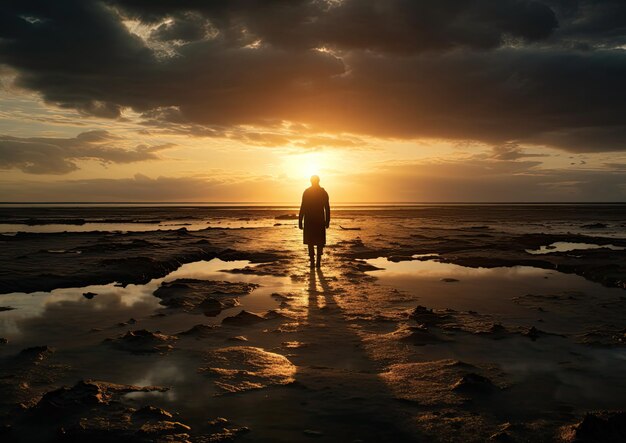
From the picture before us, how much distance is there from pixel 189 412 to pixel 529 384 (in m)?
3.95

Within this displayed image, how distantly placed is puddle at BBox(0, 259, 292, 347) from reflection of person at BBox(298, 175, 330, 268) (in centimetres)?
282

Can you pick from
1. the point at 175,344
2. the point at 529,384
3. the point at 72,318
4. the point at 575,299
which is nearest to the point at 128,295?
the point at 72,318

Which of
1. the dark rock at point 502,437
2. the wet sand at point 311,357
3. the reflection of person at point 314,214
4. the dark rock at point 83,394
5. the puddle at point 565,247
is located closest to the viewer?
the dark rock at point 502,437

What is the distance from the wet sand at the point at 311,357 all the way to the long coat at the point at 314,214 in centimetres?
→ 232

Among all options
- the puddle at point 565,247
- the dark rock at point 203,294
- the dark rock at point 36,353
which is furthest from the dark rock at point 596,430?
the puddle at point 565,247

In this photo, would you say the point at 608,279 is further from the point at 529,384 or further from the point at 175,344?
the point at 175,344

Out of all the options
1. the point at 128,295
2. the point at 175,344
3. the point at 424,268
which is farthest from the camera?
the point at 424,268

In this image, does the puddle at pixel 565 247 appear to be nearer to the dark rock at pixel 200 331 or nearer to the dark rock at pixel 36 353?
the dark rock at pixel 200 331

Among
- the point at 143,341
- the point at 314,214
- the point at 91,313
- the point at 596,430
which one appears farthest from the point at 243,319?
the point at 314,214

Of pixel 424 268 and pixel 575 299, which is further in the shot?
pixel 424 268

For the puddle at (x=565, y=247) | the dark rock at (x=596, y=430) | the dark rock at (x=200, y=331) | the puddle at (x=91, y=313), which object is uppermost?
the puddle at (x=565, y=247)

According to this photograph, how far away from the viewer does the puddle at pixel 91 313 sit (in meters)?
8.12

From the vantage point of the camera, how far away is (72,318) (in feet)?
30.5

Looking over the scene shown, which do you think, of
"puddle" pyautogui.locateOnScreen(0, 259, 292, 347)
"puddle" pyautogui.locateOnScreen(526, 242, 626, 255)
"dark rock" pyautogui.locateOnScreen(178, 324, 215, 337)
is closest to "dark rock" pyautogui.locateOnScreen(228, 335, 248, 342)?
"dark rock" pyautogui.locateOnScreen(178, 324, 215, 337)
